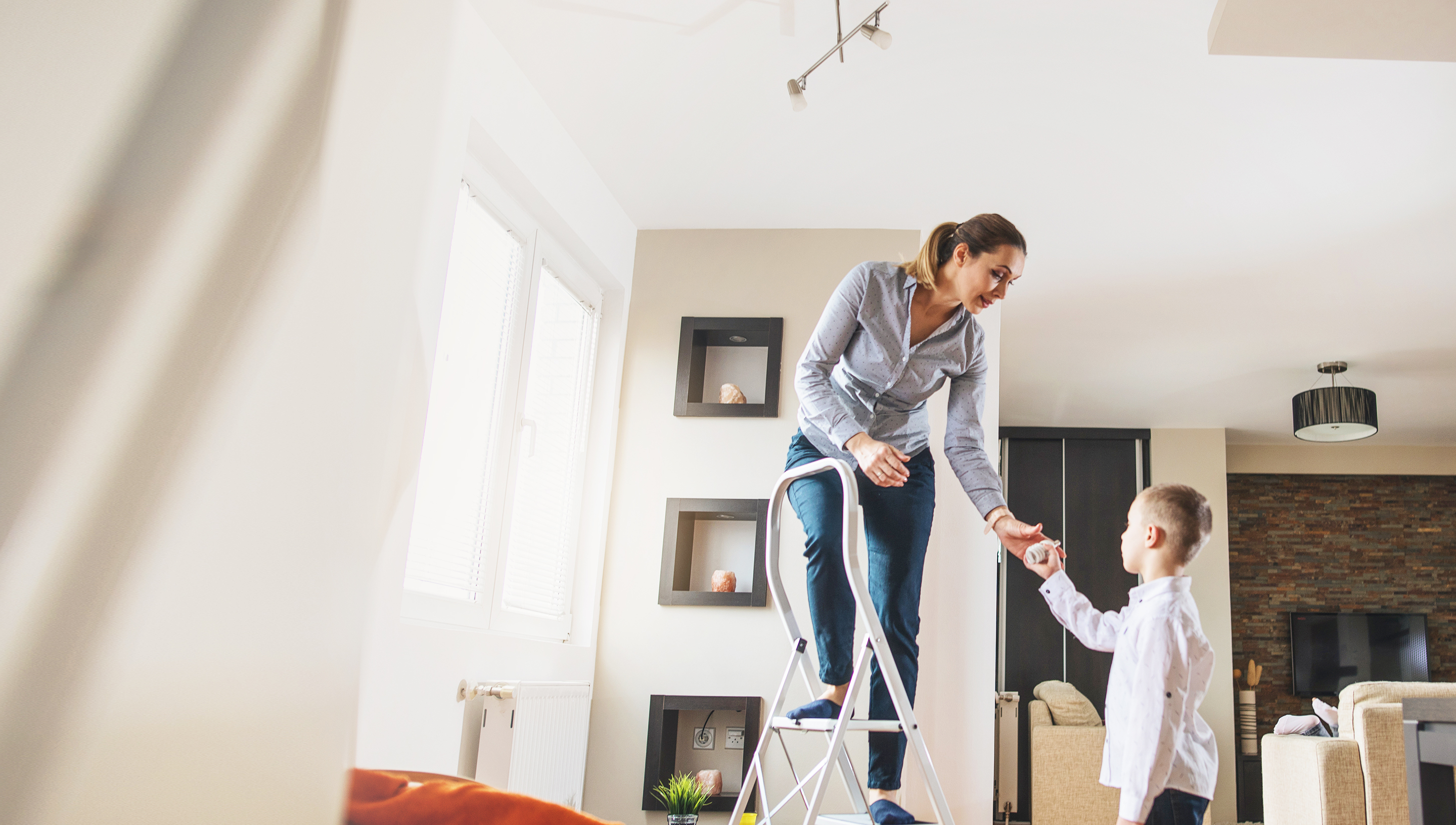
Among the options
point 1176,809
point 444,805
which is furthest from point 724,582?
point 444,805

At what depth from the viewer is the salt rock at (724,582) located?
11.5ft

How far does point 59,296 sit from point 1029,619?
23.1 feet

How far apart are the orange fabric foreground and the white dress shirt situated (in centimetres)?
145

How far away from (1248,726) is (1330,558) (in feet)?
4.97

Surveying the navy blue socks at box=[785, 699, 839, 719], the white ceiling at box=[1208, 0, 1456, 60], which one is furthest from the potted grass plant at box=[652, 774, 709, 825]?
the white ceiling at box=[1208, 0, 1456, 60]

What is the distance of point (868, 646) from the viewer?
5.47 feet

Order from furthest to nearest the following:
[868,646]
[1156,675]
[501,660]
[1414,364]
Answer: [1414,364] → [501,660] → [1156,675] → [868,646]

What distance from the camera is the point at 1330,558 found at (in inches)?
276

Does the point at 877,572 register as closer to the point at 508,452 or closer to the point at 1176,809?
the point at 1176,809

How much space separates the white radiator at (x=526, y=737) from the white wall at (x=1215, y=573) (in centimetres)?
448

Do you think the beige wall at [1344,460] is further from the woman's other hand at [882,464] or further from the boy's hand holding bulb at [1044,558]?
the woman's other hand at [882,464]

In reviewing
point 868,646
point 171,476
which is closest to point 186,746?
point 171,476

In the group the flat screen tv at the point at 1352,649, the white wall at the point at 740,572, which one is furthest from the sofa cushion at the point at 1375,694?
the flat screen tv at the point at 1352,649

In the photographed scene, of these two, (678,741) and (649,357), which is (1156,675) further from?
(649,357)
